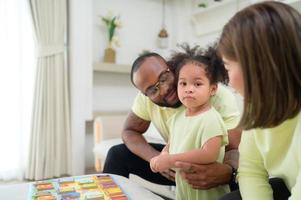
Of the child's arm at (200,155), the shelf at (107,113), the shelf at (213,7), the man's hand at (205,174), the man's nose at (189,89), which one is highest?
the shelf at (213,7)

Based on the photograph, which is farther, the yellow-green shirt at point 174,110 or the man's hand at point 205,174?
the yellow-green shirt at point 174,110

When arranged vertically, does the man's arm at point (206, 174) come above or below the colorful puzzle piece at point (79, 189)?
above

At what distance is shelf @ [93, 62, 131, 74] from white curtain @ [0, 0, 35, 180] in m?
0.58

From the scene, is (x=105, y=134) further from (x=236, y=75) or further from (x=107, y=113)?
(x=236, y=75)

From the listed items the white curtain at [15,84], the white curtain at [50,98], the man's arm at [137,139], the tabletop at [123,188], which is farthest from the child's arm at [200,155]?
the white curtain at [15,84]

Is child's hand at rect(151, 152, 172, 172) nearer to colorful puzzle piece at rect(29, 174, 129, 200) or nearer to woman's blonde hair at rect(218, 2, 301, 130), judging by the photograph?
colorful puzzle piece at rect(29, 174, 129, 200)

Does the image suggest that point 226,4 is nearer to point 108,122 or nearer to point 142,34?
point 142,34

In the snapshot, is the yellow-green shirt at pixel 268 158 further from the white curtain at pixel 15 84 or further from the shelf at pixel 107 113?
the white curtain at pixel 15 84

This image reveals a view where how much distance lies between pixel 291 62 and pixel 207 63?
16.7 inches

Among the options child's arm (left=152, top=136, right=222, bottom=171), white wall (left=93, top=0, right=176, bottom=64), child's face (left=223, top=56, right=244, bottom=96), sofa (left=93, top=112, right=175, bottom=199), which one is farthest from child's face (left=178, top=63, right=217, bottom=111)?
white wall (left=93, top=0, right=176, bottom=64)

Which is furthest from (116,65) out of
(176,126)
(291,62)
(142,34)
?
(291,62)

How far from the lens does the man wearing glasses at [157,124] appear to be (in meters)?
0.98

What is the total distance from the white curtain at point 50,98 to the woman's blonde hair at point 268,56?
227 cm

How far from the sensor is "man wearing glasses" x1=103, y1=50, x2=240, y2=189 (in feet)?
3.21
